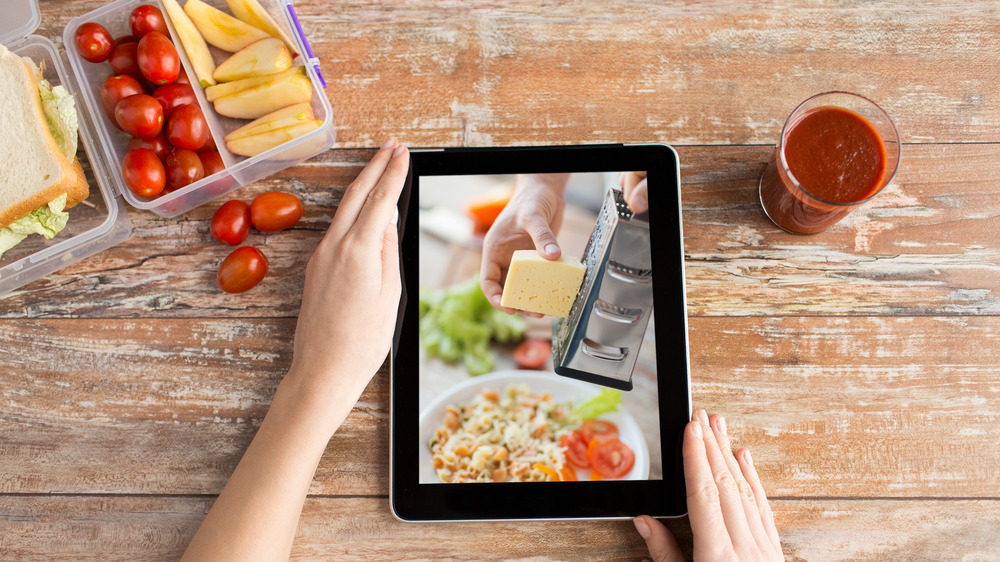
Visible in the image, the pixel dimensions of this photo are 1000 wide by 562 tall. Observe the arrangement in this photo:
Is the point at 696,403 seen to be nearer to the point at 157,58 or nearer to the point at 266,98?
the point at 266,98

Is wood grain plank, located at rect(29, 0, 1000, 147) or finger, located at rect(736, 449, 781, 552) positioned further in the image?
wood grain plank, located at rect(29, 0, 1000, 147)

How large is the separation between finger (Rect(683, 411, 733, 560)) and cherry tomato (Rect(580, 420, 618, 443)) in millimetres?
106

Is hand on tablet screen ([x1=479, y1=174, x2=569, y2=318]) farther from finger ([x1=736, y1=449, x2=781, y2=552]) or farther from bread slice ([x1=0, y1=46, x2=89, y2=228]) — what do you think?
bread slice ([x1=0, y1=46, x2=89, y2=228])

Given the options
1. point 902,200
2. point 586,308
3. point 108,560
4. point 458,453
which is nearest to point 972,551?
point 902,200

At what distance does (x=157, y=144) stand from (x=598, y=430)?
809mm

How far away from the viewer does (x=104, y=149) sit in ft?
2.97

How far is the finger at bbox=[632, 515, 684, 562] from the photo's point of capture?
84 cm

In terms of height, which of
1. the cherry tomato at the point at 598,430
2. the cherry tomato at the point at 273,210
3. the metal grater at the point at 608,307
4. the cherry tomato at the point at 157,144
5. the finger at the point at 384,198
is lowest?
the cherry tomato at the point at 598,430

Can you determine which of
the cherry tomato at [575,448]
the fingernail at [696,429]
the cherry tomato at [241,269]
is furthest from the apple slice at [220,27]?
the fingernail at [696,429]

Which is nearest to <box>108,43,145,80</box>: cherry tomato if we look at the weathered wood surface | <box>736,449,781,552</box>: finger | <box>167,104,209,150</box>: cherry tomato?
<box>167,104,209,150</box>: cherry tomato

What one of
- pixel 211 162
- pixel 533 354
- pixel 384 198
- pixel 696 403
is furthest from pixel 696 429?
pixel 211 162

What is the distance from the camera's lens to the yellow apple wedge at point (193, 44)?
87 cm

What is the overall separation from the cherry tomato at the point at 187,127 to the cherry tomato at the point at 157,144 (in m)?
0.02

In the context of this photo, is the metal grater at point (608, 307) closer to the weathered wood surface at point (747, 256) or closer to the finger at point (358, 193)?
the weathered wood surface at point (747, 256)
